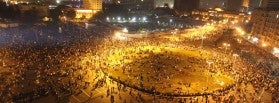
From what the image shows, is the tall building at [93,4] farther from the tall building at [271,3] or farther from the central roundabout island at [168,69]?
the central roundabout island at [168,69]

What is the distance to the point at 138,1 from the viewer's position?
19288cm

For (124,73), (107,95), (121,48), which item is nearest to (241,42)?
(121,48)

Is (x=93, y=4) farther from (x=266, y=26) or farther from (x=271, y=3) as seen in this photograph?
(x=266, y=26)

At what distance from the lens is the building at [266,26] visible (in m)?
72.7

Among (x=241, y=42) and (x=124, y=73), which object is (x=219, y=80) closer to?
(x=124, y=73)

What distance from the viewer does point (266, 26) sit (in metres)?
79.4

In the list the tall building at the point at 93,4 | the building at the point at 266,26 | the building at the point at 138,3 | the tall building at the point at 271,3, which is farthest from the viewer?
the building at the point at 138,3

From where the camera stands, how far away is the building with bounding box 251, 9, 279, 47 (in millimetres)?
72719

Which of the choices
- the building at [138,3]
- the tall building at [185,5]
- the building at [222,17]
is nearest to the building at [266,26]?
the building at [222,17]

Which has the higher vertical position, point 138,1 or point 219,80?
point 138,1

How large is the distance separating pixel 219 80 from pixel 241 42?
42.2 meters

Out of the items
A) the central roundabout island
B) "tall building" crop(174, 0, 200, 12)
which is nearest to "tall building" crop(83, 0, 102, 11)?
"tall building" crop(174, 0, 200, 12)

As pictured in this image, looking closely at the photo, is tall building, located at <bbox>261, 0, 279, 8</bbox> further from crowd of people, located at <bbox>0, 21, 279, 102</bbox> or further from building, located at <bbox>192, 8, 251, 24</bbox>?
crowd of people, located at <bbox>0, 21, 279, 102</bbox>

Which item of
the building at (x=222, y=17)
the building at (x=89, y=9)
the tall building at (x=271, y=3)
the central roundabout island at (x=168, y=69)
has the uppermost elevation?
the tall building at (x=271, y=3)
